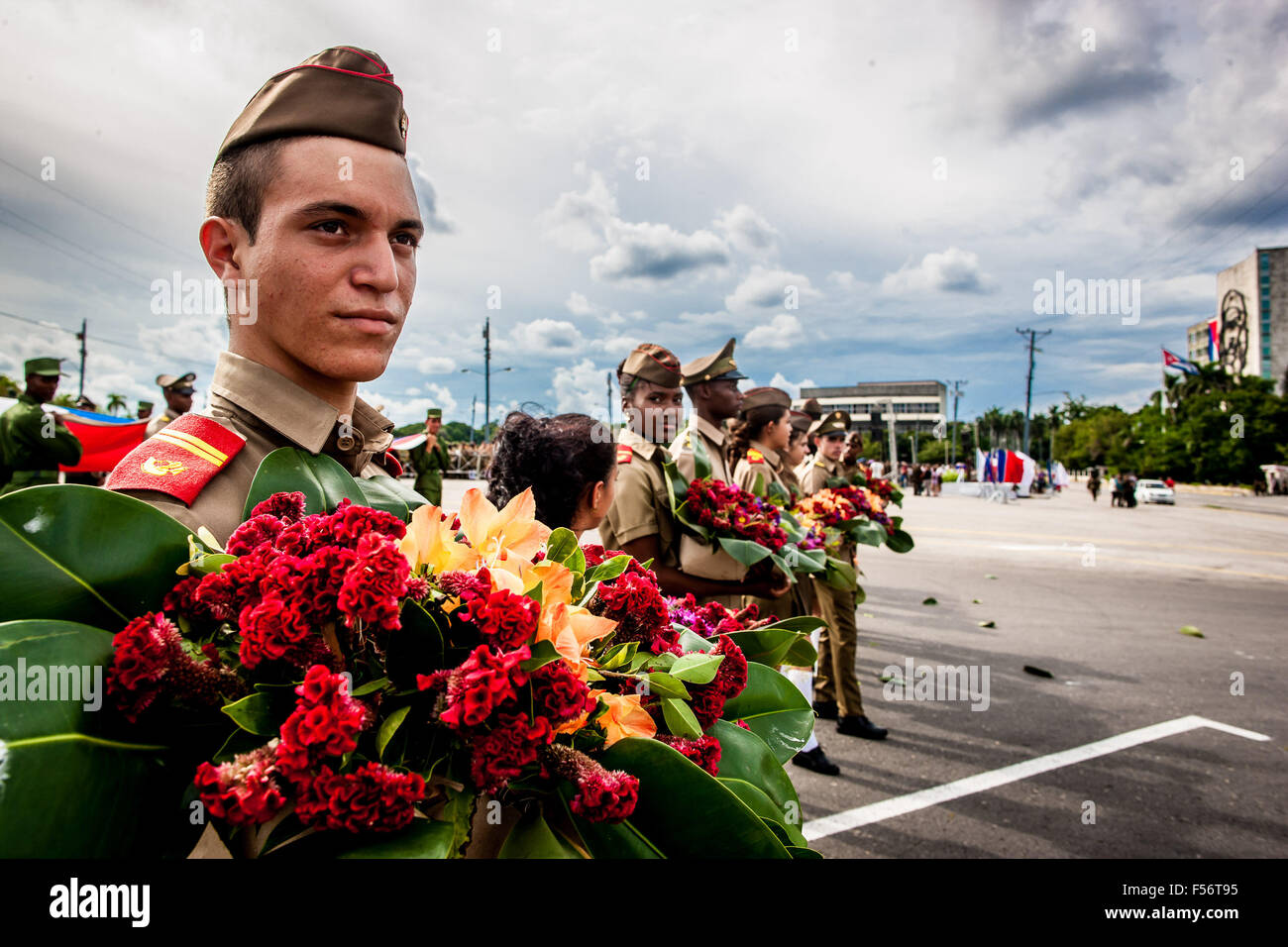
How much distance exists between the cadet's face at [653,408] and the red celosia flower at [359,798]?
332 centimetres

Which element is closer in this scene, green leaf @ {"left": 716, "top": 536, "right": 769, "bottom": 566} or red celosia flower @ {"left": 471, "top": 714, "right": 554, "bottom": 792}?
red celosia flower @ {"left": 471, "top": 714, "right": 554, "bottom": 792}

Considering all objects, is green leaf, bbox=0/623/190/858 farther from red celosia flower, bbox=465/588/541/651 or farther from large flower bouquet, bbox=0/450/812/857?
red celosia flower, bbox=465/588/541/651

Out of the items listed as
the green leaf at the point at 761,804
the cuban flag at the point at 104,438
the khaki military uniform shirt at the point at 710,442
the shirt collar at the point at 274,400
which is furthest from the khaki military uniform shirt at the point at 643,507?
the cuban flag at the point at 104,438

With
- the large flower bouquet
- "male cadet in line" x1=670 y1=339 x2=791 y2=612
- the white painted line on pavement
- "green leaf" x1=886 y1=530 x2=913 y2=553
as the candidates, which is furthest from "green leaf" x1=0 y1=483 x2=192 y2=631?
"green leaf" x1=886 y1=530 x2=913 y2=553

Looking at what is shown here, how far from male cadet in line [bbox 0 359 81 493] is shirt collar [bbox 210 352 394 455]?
680cm

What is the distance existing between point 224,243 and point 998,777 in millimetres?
4794

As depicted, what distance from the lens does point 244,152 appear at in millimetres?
1142

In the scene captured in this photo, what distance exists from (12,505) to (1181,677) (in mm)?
7891

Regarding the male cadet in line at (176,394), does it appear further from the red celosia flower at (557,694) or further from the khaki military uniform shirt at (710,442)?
the red celosia flower at (557,694)

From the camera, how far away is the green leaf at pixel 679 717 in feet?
2.79

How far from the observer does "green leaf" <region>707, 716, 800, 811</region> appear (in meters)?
0.94

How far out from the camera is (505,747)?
68cm
